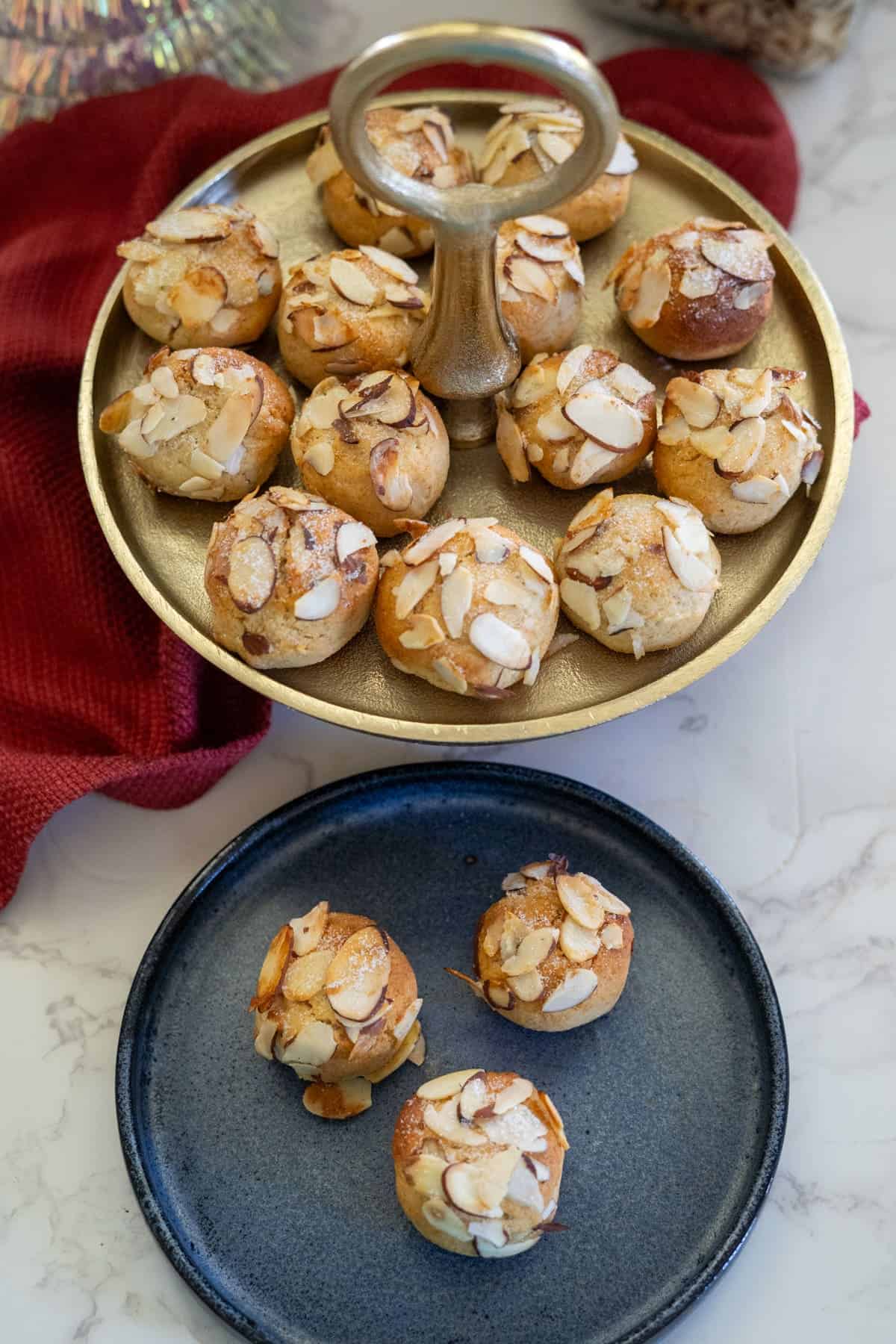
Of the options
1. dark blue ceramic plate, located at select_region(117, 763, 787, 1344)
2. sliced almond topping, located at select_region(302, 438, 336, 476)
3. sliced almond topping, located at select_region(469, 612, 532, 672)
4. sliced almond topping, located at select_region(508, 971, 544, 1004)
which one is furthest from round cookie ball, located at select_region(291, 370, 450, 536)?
sliced almond topping, located at select_region(508, 971, 544, 1004)

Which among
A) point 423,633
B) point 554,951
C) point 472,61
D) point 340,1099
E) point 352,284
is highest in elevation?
point 472,61

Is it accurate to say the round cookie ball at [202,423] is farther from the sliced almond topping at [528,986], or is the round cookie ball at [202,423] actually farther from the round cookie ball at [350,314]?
the sliced almond topping at [528,986]

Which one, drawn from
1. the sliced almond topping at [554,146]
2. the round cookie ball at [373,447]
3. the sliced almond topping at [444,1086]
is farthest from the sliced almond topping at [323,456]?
the sliced almond topping at [444,1086]

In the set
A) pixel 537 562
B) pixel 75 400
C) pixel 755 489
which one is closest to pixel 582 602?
pixel 537 562

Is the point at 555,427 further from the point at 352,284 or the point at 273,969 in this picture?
the point at 273,969

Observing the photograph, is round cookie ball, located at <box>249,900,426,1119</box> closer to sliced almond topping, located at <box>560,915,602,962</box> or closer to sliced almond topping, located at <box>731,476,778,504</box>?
sliced almond topping, located at <box>560,915,602,962</box>
